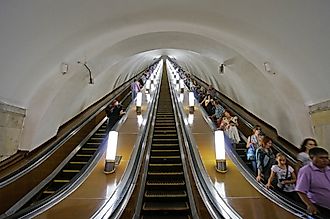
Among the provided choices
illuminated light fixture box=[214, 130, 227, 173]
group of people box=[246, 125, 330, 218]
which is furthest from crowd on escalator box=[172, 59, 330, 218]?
illuminated light fixture box=[214, 130, 227, 173]

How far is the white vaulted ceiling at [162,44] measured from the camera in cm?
468

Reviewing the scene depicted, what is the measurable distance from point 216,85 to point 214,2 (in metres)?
10.5

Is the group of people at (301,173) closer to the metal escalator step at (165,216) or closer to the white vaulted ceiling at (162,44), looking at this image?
the metal escalator step at (165,216)

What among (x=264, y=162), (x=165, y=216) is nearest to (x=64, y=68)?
(x=165, y=216)

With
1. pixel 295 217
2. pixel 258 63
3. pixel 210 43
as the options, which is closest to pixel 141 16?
pixel 210 43

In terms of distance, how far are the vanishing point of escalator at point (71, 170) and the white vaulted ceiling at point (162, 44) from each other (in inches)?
35.6

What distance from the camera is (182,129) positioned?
8.81 metres

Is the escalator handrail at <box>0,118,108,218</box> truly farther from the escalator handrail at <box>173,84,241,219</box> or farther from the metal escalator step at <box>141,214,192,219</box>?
the escalator handrail at <box>173,84,241,219</box>

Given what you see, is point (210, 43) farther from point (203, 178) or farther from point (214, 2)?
point (203, 178)

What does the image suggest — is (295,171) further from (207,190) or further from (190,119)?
(190,119)

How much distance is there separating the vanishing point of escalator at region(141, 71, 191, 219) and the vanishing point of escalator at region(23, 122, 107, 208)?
147 cm

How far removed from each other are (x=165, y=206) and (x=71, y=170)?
314 cm

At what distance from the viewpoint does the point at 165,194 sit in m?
5.71

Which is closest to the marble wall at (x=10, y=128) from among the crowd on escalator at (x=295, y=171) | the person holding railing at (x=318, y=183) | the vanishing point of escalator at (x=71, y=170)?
the vanishing point of escalator at (x=71, y=170)
